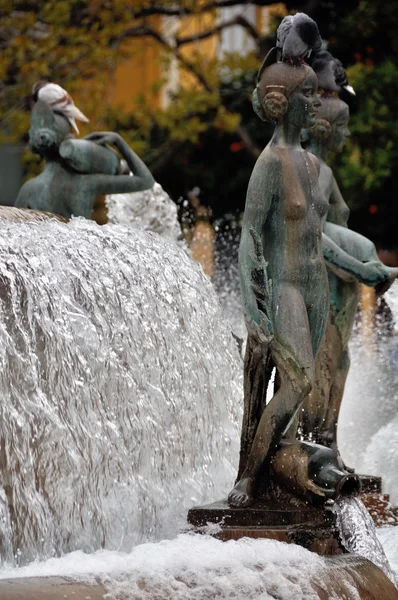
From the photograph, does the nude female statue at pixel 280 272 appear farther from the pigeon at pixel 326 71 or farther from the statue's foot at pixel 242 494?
the pigeon at pixel 326 71

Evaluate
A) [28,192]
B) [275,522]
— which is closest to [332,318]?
[28,192]

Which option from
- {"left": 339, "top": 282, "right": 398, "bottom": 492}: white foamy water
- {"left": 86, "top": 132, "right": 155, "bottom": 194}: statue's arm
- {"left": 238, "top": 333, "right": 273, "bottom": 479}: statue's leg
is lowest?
{"left": 339, "top": 282, "right": 398, "bottom": 492}: white foamy water

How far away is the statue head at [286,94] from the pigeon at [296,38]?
0.16ft

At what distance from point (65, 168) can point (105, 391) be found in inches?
99.1

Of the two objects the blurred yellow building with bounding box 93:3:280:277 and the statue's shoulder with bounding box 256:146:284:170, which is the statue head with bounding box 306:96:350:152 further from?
the statue's shoulder with bounding box 256:146:284:170

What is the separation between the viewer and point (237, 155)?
25125mm

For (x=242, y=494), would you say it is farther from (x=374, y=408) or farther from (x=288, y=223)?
(x=374, y=408)

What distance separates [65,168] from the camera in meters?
10.3

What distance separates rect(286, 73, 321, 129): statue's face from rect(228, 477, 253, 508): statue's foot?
5.38ft

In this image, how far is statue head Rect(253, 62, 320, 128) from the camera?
8.13 metres

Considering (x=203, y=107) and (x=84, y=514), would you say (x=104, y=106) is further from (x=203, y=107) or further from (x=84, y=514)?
(x=84, y=514)

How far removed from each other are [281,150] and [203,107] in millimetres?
14907

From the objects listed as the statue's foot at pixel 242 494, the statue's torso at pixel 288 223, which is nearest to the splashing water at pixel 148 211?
the statue's torso at pixel 288 223

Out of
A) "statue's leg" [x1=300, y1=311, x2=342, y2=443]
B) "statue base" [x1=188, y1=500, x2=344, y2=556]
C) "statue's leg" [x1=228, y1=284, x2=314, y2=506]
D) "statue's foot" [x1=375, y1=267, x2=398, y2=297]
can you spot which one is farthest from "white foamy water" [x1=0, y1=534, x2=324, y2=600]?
"statue's leg" [x1=300, y1=311, x2=342, y2=443]
